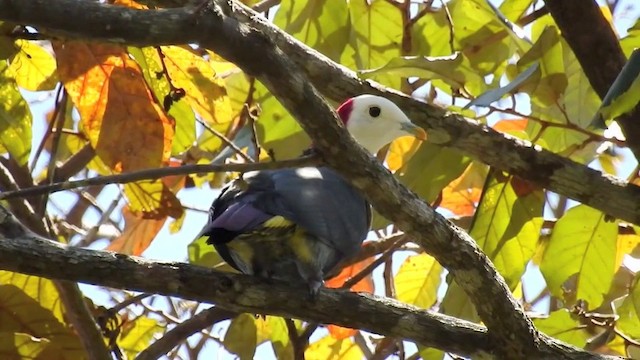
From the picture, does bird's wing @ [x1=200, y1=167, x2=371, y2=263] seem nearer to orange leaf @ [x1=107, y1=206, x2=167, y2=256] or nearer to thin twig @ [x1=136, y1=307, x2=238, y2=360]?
thin twig @ [x1=136, y1=307, x2=238, y2=360]

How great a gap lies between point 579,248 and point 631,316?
27 cm

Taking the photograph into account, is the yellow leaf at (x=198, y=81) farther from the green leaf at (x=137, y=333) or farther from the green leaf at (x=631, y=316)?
the green leaf at (x=631, y=316)

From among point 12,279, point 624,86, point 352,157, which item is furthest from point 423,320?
point 12,279

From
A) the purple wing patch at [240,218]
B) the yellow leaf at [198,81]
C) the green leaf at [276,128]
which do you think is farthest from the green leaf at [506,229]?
the yellow leaf at [198,81]

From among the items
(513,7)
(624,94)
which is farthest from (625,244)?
(624,94)

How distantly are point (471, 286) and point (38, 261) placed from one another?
103cm

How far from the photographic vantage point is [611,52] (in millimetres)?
3230

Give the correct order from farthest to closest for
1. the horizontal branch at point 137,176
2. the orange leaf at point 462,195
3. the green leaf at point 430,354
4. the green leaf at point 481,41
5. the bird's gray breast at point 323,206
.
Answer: the orange leaf at point 462,195 < the green leaf at point 481,41 < the green leaf at point 430,354 < the bird's gray breast at point 323,206 < the horizontal branch at point 137,176

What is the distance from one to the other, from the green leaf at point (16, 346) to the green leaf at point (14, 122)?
1.61ft

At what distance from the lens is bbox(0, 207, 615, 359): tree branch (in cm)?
245

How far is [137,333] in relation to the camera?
3.88m

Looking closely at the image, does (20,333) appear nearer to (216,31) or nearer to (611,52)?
(216,31)

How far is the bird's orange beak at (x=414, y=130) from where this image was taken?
342cm

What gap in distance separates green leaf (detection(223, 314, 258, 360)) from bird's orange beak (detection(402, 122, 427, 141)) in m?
0.80
